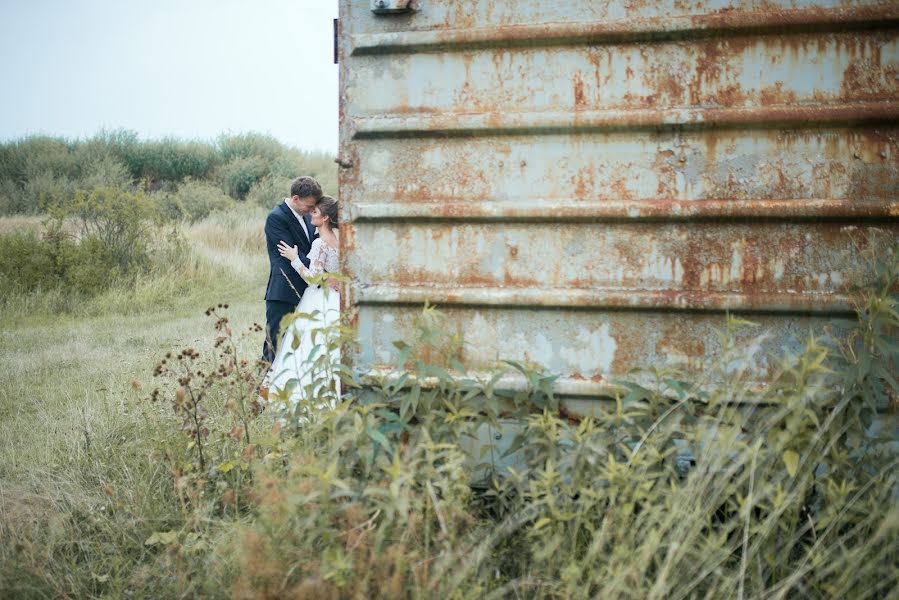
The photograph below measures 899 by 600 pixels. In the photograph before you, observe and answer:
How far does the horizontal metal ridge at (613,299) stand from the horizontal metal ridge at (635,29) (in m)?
1.00

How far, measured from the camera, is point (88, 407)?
4.75 metres

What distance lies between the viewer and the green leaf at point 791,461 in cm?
239

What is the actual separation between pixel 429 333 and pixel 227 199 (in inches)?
803

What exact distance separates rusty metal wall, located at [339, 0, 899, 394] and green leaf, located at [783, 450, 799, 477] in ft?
1.91

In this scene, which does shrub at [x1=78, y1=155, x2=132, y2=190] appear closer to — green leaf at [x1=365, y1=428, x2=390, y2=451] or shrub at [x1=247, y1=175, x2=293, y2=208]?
shrub at [x1=247, y1=175, x2=293, y2=208]

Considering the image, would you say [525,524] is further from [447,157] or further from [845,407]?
[447,157]

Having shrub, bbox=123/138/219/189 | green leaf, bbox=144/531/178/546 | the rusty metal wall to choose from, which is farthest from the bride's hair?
shrub, bbox=123/138/219/189

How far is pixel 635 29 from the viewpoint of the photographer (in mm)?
2885

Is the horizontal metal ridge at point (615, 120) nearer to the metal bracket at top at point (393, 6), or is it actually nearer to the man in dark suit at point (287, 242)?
the metal bracket at top at point (393, 6)

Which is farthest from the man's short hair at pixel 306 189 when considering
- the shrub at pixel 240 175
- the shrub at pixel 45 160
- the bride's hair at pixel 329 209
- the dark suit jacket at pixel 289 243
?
the shrub at pixel 45 160

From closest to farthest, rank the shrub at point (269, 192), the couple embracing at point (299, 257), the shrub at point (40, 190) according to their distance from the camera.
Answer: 1. the couple embracing at point (299, 257)
2. the shrub at point (40, 190)
3. the shrub at point (269, 192)

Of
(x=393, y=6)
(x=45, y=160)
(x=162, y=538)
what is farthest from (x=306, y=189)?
(x=45, y=160)

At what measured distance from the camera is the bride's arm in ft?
19.0

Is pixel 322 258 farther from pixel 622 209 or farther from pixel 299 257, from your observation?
pixel 622 209
